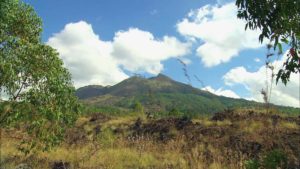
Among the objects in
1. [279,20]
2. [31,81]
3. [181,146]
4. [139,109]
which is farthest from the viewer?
[139,109]

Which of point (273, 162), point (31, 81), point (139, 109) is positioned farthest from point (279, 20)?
point (139, 109)

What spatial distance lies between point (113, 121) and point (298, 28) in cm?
2745

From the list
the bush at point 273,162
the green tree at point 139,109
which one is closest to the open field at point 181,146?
the bush at point 273,162

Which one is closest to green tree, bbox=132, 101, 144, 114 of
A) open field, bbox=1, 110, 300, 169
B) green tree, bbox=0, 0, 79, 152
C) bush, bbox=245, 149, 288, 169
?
open field, bbox=1, 110, 300, 169

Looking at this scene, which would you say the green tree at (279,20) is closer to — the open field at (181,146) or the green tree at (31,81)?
the open field at (181,146)

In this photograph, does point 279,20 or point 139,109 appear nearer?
point 279,20

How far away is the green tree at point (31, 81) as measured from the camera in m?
14.0

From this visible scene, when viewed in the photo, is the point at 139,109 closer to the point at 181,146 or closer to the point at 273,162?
the point at 181,146

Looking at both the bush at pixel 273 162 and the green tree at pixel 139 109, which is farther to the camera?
the green tree at pixel 139 109

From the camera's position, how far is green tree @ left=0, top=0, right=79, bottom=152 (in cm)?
1400

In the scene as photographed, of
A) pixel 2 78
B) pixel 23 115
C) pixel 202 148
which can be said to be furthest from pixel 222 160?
pixel 2 78

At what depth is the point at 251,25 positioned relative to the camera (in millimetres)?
8656

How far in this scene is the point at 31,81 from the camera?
1450 centimetres

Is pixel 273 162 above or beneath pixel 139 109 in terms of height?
beneath
